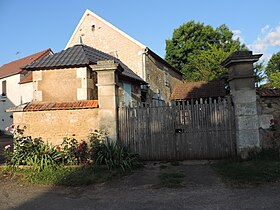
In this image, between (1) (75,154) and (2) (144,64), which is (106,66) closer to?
(1) (75,154)

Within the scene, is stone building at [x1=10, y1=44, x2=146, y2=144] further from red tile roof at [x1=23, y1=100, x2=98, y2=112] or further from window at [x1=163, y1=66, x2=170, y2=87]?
window at [x1=163, y1=66, x2=170, y2=87]

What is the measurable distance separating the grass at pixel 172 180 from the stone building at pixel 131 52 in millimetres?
9825

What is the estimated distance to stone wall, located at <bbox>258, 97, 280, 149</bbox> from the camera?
7379mm

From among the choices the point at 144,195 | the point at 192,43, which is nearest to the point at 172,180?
the point at 144,195

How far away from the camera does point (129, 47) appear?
1803 cm

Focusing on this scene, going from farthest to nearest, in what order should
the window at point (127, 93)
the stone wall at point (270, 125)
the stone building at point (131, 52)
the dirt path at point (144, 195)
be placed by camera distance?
the stone building at point (131, 52), the window at point (127, 93), the stone wall at point (270, 125), the dirt path at point (144, 195)

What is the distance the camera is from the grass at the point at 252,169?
18.1 ft

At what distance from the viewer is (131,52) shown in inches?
703

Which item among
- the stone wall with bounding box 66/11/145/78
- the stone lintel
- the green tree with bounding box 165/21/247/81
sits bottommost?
the stone lintel

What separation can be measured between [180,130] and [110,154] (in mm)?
2250

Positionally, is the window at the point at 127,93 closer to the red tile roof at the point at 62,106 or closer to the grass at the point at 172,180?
the red tile roof at the point at 62,106

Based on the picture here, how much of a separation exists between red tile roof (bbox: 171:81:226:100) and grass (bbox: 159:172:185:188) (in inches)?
592

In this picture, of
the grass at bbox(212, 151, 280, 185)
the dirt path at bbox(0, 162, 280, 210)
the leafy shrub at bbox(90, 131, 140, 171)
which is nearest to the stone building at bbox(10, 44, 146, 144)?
the leafy shrub at bbox(90, 131, 140, 171)

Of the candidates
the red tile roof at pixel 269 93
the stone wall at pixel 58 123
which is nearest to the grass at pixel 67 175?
the stone wall at pixel 58 123
